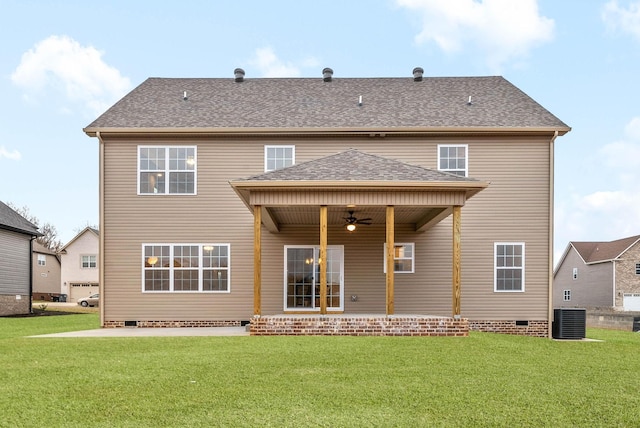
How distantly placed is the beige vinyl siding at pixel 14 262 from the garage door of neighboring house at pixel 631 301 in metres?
35.9

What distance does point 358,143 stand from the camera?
13.5m

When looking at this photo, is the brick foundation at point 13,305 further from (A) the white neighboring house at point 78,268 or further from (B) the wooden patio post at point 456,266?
(B) the wooden patio post at point 456,266

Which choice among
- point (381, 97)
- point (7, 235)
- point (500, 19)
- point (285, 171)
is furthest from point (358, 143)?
point (7, 235)

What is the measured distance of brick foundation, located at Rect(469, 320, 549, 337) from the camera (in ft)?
43.1

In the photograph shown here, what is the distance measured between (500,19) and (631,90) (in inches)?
340

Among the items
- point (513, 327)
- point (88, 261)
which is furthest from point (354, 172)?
point (88, 261)

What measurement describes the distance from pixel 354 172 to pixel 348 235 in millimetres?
3226

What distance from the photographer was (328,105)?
14.5 m

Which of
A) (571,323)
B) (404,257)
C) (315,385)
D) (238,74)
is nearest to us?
(315,385)

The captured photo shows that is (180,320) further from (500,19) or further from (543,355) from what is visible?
(500,19)

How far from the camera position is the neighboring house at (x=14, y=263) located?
2197cm

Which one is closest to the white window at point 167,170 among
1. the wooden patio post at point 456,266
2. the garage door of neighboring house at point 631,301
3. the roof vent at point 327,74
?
the roof vent at point 327,74

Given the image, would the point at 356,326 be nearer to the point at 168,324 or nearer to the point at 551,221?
the point at 168,324

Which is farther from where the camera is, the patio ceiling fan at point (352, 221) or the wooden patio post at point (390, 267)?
the patio ceiling fan at point (352, 221)
